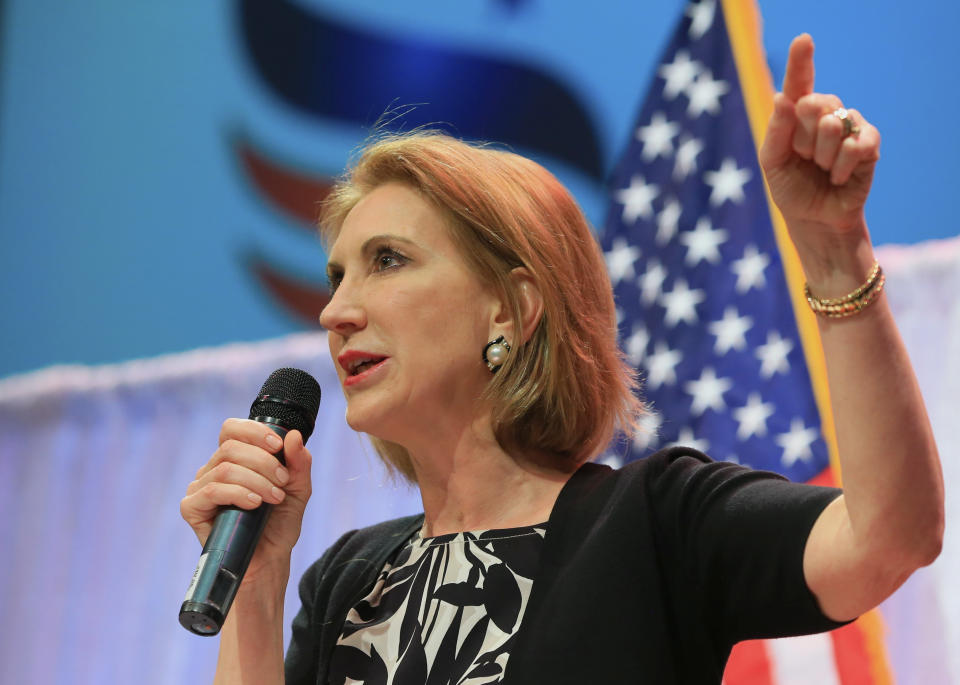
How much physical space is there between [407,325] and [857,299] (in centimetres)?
73

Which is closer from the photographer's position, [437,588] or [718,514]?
[718,514]

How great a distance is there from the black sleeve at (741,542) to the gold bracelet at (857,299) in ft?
0.74

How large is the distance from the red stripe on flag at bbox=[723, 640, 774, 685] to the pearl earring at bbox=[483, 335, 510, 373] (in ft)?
3.70

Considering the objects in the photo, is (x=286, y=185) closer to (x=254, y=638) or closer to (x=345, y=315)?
(x=345, y=315)

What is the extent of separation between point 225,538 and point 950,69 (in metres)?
2.33

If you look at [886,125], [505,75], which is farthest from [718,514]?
[505,75]

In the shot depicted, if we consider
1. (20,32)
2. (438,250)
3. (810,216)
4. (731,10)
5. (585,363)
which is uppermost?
(20,32)

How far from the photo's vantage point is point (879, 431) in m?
1.06

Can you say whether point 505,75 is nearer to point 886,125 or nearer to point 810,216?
point 886,125

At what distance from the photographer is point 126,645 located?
3.80m

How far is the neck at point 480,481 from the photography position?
1.64 metres

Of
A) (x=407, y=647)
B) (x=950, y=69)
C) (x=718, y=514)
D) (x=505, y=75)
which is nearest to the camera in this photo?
(x=718, y=514)

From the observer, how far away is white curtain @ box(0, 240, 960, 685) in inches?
144

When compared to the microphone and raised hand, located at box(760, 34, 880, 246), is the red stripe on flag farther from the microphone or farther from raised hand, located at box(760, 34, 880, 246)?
raised hand, located at box(760, 34, 880, 246)
